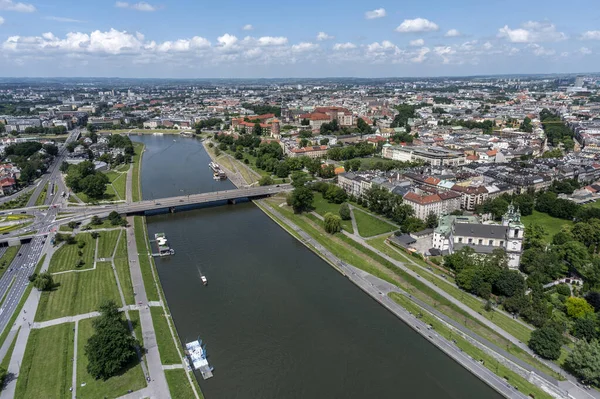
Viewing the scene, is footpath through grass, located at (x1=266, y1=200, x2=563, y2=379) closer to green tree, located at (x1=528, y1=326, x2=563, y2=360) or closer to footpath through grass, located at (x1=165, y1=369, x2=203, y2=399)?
green tree, located at (x1=528, y1=326, x2=563, y2=360)

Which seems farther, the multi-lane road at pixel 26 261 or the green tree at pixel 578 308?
the multi-lane road at pixel 26 261

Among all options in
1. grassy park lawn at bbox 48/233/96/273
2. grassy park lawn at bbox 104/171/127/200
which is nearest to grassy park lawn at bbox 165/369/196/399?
grassy park lawn at bbox 48/233/96/273

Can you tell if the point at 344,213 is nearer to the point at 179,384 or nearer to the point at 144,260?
the point at 144,260

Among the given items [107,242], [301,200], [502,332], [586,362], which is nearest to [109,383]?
[107,242]

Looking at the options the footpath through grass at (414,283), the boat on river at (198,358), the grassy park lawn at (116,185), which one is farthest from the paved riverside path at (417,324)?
the grassy park lawn at (116,185)

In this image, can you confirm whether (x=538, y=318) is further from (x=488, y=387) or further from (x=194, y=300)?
(x=194, y=300)

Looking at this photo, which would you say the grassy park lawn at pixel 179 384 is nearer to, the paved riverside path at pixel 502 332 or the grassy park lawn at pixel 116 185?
the paved riverside path at pixel 502 332

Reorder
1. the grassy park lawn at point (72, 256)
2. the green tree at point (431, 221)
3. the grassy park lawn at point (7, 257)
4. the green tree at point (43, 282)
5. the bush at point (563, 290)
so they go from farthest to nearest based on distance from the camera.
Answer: the green tree at point (431, 221), the grassy park lawn at point (7, 257), the grassy park lawn at point (72, 256), the green tree at point (43, 282), the bush at point (563, 290)
